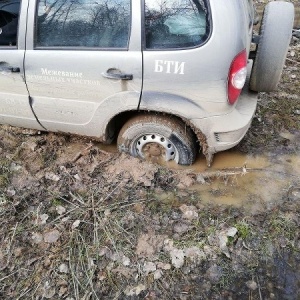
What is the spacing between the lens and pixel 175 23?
2848mm

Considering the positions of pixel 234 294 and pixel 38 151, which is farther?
pixel 38 151

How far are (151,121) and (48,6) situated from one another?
137 cm

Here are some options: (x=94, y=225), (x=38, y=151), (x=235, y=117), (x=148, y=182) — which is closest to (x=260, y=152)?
(x=235, y=117)

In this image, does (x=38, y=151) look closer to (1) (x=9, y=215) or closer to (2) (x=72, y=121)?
(2) (x=72, y=121)

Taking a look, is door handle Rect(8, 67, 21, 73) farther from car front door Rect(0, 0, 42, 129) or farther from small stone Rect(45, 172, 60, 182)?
small stone Rect(45, 172, 60, 182)

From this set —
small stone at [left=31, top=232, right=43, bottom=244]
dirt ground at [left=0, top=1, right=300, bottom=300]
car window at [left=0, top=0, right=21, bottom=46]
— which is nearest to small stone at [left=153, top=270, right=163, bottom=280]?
dirt ground at [left=0, top=1, right=300, bottom=300]

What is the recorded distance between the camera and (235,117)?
10.5 feet

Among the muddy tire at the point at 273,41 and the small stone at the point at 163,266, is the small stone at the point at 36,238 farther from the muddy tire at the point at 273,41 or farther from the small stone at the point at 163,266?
the muddy tire at the point at 273,41

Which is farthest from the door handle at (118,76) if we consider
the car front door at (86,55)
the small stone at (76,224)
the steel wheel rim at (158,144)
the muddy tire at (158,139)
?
the small stone at (76,224)

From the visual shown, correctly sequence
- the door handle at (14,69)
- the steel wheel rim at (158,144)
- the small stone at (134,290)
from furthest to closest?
the steel wheel rim at (158,144) < the door handle at (14,69) < the small stone at (134,290)

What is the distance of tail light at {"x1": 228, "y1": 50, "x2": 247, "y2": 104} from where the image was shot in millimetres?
2863

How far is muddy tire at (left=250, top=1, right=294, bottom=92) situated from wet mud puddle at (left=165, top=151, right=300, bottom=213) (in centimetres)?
A: 91

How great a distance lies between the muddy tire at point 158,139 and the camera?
11.0 ft

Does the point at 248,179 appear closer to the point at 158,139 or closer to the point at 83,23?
the point at 158,139
